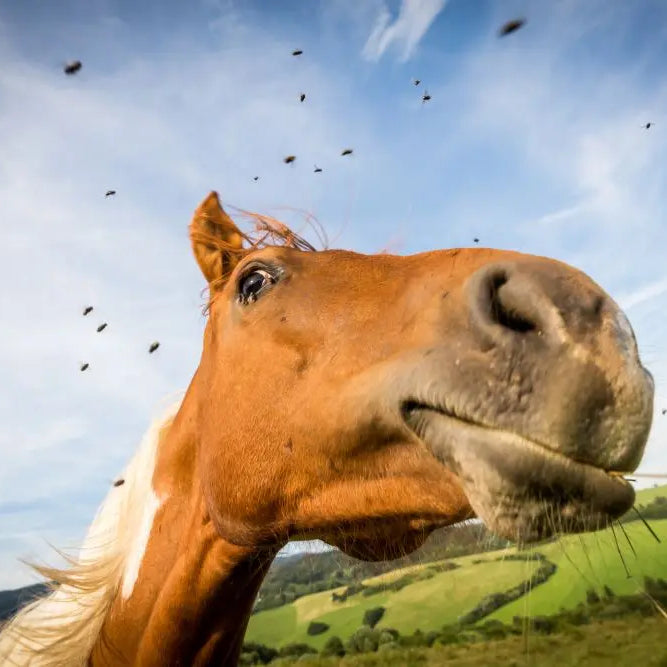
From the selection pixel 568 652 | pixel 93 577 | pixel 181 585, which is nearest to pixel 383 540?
pixel 181 585

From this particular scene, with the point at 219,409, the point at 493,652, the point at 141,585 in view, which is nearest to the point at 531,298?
the point at 219,409

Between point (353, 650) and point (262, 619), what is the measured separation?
1.81 meters

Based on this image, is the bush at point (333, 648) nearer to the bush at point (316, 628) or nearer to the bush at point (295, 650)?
the bush at point (316, 628)

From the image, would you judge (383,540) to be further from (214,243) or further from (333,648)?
(333,648)

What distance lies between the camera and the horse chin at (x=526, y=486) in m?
1.61

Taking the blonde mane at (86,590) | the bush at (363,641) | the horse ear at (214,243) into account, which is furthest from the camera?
the bush at (363,641)

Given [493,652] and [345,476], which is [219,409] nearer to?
[345,476]

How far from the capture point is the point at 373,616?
1092 cm

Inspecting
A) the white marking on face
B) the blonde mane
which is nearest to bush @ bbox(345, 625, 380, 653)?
the blonde mane

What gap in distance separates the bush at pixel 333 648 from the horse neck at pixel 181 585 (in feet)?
23.9

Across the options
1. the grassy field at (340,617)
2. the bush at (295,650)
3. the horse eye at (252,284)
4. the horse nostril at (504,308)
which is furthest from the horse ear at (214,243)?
the bush at (295,650)

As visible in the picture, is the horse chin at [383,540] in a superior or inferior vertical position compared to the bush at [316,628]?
superior

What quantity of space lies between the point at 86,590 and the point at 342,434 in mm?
2475

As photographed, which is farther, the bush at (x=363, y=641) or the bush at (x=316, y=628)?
the bush at (x=316, y=628)
